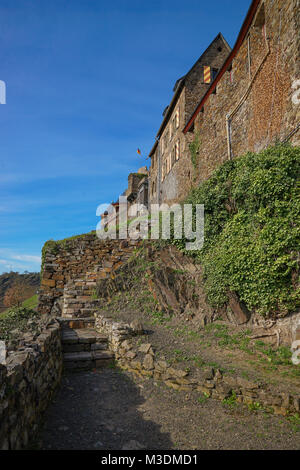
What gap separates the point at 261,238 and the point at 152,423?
4714mm

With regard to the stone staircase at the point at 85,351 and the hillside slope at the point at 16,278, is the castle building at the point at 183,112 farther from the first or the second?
the hillside slope at the point at 16,278

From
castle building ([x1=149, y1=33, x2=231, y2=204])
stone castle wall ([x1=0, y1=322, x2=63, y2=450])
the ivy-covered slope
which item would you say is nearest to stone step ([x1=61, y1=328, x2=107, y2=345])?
stone castle wall ([x1=0, y1=322, x2=63, y2=450])

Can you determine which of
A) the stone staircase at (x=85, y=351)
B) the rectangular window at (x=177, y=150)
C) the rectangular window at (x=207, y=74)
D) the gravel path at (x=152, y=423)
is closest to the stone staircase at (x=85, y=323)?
the stone staircase at (x=85, y=351)

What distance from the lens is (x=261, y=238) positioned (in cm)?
678

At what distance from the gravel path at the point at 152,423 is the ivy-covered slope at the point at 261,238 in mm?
2789

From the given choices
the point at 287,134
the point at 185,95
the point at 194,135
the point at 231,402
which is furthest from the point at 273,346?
the point at 185,95

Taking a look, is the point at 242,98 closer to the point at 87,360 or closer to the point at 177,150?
the point at 177,150

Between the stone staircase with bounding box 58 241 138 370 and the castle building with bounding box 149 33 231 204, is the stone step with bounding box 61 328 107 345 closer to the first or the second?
the stone staircase with bounding box 58 241 138 370

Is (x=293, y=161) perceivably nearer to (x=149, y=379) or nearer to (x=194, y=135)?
(x=149, y=379)

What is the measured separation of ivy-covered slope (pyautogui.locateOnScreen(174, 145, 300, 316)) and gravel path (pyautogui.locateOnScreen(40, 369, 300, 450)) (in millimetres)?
2789

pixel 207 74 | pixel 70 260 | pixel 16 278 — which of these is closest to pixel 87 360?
pixel 70 260

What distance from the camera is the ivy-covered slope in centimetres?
625

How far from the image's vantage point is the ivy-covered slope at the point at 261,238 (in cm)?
625

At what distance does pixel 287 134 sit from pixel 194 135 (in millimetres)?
9927
